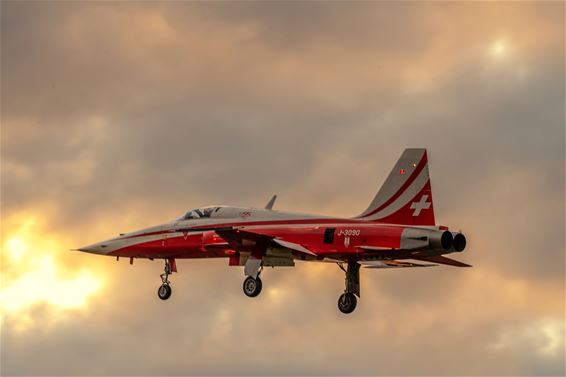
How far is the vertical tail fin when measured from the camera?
68.6 meters

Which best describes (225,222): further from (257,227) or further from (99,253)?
(99,253)

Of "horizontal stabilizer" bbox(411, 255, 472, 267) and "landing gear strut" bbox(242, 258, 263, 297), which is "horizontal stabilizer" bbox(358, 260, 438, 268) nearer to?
"horizontal stabilizer" bbox(411, 255, 472, 267)

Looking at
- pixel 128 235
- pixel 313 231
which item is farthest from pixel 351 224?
pixel 128 235

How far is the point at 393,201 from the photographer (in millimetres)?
69312

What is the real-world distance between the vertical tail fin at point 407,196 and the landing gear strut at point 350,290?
2991 millimetres

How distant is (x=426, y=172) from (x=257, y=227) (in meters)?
7.92

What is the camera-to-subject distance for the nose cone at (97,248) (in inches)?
3081

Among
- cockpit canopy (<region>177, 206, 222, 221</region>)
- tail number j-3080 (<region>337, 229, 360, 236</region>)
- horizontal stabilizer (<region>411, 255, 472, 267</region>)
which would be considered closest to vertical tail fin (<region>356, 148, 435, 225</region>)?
tail number j-3080 (<region>337, 229, 360, 236</region>)

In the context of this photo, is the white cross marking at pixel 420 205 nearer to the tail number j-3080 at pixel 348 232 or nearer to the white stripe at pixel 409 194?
the white stripe at pixel 409 194

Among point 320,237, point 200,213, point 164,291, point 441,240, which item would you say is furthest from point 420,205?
point 164,291

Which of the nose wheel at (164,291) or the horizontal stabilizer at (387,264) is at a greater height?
the horizontal stabilizer at (387,264)

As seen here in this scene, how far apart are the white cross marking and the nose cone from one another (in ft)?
53.5

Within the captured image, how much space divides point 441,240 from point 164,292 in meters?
15.2

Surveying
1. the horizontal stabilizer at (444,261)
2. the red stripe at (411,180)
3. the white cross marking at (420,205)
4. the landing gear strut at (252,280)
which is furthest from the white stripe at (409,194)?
the landing gear strut at (252,280)
